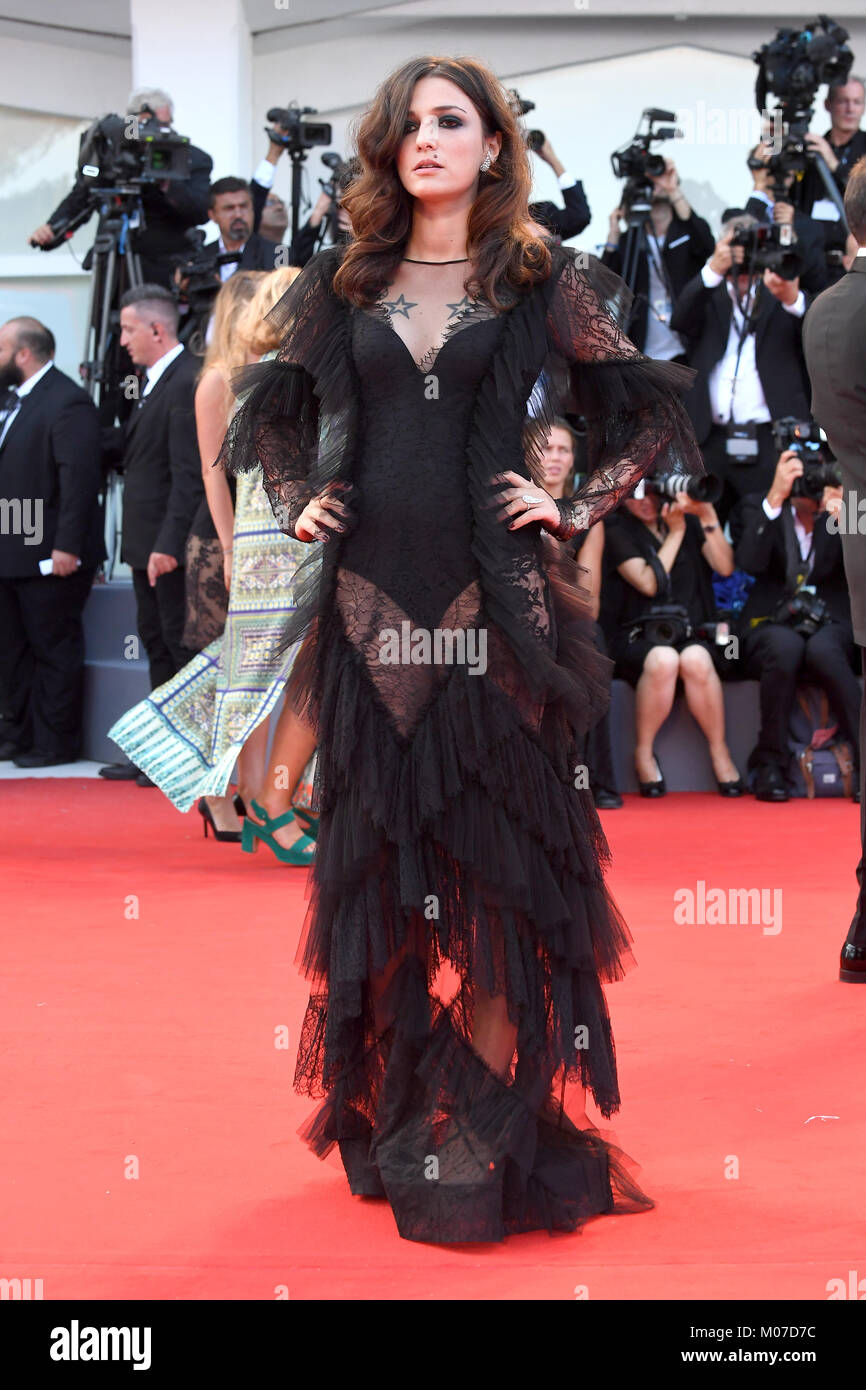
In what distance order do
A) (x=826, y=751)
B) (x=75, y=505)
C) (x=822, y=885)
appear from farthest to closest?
(x=75, y=505) < (x=826, y=751) < (x=822, y=885)

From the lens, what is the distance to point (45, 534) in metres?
7.86

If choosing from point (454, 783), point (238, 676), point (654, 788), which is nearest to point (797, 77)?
point (654, 788)

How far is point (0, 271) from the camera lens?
11297mm

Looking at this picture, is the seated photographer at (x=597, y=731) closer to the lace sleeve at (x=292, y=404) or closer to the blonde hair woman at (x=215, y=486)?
the blonde hair woman at (x=215, y=486)

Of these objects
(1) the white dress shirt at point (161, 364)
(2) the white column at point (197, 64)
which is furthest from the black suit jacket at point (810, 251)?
(2) the white column at point (197, 64)

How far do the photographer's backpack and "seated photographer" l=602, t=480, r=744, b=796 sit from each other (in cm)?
25

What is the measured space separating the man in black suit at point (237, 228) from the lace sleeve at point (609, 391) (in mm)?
5136

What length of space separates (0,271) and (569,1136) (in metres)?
9.88

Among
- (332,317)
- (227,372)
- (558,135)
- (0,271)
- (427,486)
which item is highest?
(558,135)

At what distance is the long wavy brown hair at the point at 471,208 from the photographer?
2.46m

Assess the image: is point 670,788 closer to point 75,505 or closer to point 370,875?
point 75,505

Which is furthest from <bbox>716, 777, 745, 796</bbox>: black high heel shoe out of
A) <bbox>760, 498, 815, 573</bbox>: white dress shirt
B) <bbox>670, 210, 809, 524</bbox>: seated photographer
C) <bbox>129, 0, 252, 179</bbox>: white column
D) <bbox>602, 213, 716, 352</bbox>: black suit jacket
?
<bbox>129, 0, 252, 179</bbox>: white column

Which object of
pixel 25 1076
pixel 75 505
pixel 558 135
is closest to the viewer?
pixel 25 1076

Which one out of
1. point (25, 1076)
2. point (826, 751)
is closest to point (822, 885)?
point (826, 751)
